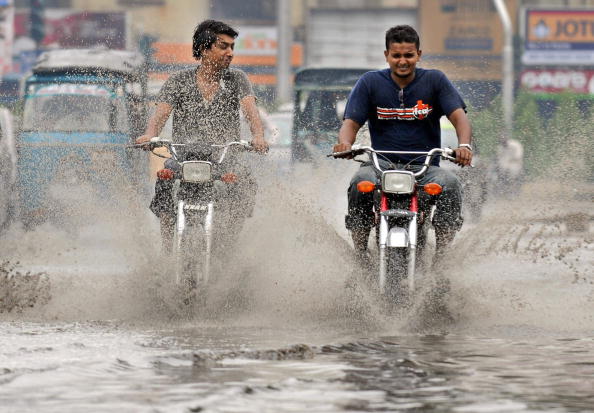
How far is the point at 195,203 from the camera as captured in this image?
9.23 meters

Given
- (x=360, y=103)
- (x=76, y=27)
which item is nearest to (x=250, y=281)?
(x=360, y=103)

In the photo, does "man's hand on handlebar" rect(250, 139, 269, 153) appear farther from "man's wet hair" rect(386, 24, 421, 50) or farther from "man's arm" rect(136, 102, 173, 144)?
"man's wet hair" rect(386, 24, 421, 50)

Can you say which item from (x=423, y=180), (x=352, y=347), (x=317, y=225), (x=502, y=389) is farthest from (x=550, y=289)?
(x=502, y=389)

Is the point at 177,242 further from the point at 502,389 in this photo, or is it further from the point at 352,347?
the point at 502,389

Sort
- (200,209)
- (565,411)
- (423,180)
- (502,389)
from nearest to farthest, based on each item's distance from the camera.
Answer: (565,411), (502,389), (423,180), (200,209)

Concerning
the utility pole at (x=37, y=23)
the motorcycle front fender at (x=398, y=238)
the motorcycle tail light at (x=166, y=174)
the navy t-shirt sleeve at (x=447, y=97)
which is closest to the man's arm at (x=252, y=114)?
the motorcycle tail light at (x=166, y=174)

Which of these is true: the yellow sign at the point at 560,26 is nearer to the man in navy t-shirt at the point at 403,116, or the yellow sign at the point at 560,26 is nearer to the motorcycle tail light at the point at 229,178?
the motorcycle tail light at the point at 229,178

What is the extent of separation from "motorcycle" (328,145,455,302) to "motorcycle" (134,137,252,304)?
1.00 metres

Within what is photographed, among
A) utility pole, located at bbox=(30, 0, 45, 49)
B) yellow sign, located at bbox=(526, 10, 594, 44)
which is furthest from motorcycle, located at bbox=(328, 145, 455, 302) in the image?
yellow sign, located at bbox=(526, 10, 594, 44)

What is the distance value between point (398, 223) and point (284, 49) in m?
39.7

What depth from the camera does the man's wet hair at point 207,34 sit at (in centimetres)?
981

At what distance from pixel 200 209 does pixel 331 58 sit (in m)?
43.5

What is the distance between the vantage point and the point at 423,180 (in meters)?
8.62

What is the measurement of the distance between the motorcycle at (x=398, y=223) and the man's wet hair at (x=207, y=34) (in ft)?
5.26
